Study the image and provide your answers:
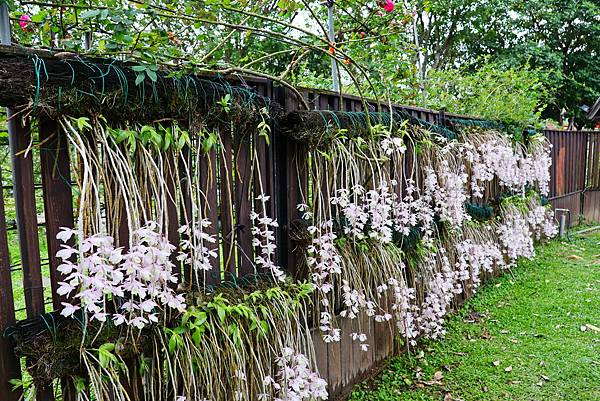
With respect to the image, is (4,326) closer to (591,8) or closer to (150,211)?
(150,211)

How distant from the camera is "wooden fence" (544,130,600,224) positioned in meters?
6.66

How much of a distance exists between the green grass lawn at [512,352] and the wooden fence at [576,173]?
2.76 metres

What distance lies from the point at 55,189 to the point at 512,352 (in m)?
3.01

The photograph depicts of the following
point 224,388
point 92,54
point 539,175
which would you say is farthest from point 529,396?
point 539,175

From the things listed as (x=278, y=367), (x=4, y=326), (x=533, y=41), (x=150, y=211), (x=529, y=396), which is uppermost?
(x=533, y=41)

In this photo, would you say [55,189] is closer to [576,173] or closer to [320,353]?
[320,353]

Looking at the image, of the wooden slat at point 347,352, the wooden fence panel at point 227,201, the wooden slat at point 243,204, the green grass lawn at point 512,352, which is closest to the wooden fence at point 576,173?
the green grass lawn at point 512,352

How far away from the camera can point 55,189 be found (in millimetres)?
1290

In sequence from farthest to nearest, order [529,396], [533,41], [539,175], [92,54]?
[533,41]
[539,175]
[529,396]
[92,54]

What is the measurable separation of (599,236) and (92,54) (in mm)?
7382

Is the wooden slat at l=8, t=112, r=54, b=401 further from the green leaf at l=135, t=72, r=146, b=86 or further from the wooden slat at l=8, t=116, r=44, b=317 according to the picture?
the green leaf at l=135, t=72, r=146, b=86

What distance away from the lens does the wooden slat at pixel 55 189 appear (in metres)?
1.26

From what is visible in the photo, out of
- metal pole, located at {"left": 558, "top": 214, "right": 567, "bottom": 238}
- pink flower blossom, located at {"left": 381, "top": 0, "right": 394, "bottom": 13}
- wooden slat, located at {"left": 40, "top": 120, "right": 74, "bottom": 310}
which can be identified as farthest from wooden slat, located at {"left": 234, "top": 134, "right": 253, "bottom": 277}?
metal pole, located at {"left": 558, "top": 214, "right": 567, "bottom": 238}

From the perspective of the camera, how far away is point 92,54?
4.58 feet
